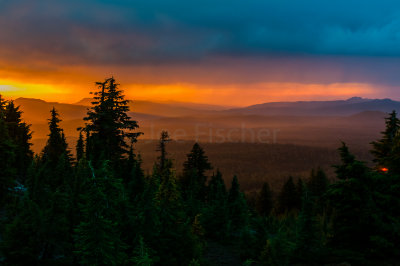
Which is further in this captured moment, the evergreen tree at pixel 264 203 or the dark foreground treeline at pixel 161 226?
the evergreen tree at pixel 264 203

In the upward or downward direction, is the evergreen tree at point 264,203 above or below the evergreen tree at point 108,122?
below

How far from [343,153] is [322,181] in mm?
48320

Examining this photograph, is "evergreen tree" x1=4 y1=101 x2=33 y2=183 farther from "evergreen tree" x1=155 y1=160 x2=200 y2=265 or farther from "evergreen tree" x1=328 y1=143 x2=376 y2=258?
"evergreen tree" x1=328 y1=143 x2=376 y2=258

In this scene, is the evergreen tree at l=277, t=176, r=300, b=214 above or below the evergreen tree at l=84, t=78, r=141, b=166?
below

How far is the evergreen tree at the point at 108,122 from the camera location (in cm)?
2959

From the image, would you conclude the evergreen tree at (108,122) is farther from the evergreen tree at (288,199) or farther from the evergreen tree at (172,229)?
the evergreen tree at (288,199)

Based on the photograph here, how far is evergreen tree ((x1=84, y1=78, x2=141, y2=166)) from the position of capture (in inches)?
1165

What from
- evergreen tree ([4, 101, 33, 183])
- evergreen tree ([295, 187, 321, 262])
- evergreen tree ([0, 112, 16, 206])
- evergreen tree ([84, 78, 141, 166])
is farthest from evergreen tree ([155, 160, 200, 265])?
evergreen tree ([4, 101, 33, 183])

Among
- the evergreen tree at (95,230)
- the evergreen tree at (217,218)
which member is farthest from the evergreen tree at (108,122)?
the evergreen tree at (95,230)

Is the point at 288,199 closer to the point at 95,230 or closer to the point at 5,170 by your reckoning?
the point at 5,170

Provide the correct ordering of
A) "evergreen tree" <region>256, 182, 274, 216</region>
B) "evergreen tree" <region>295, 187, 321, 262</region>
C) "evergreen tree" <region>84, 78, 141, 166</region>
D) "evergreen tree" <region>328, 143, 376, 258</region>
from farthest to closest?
"evergreen tree" <region>256, 182, 274, 216</region>
"evergreen tree" <region>84, 78, 141, 166</region>
"evergreen tree" <region>328, 143, 376, 258</region>
"evergreen tree" <region>295, 187, 321, 262</region>

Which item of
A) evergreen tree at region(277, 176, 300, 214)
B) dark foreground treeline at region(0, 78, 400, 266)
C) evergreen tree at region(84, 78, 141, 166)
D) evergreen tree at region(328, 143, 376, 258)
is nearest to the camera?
dark foreground treeline at region(0, 78, 400, 266)

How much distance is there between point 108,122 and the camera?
30.0 metres

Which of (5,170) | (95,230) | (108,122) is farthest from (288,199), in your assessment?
(95,230)
